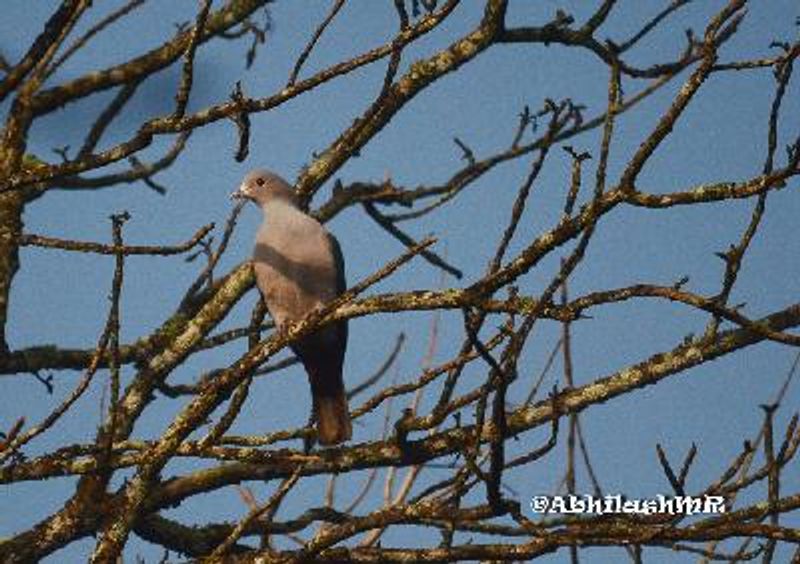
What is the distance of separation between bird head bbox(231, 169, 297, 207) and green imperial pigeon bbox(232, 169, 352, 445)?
131 mm

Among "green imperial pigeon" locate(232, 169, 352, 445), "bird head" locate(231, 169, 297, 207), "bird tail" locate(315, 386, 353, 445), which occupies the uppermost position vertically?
"bird head" locate(231, 169, 297, 207)

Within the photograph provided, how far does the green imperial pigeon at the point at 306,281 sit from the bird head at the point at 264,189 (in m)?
0.13

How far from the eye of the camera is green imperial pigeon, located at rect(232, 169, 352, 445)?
727 centimetres

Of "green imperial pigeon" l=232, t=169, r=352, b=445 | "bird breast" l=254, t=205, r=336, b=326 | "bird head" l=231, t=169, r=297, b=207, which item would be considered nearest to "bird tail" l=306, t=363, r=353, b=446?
"green imperial pigeon" l=232, t=169, r=352, b=445

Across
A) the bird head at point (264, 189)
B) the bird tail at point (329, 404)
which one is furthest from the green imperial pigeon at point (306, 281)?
the bird head at point (264, 189)

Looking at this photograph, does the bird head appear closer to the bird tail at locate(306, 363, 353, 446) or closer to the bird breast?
the bird breast

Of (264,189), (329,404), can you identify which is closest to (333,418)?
(329,404)

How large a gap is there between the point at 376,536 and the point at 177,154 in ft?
11.4

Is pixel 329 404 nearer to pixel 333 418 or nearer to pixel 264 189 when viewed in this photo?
pixel 333 418

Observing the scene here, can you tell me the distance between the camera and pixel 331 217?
7898mm

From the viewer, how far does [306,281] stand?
24.5 ft

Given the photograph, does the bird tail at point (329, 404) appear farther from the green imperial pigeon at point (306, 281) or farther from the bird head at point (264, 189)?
the bird head at point (264, 189)

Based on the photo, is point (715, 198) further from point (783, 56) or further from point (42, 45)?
point (42, 45)

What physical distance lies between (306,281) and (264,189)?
3.07 ft
